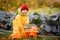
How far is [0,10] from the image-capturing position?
8.80 feet

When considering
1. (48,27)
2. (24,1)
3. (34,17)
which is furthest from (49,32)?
(24,1)

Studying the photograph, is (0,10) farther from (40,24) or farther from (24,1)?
(40,24)

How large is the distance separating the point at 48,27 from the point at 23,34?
1.01ft

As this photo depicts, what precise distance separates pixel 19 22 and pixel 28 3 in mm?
250

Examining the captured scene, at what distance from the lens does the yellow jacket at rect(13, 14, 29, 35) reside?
2.66 meters

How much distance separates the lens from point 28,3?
2.71m

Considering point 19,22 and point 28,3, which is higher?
point 28,3

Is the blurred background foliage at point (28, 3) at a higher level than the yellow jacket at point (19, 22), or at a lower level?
higher

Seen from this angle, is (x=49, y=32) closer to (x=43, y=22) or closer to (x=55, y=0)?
(x=43, y=22)

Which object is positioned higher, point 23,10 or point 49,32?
point 23,10

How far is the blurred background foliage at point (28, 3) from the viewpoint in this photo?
2.69 meters

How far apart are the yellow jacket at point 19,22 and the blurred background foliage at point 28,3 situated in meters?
0.13

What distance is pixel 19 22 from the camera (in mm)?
2664

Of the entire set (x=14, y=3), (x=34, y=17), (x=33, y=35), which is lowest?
(x=33, y=35)
